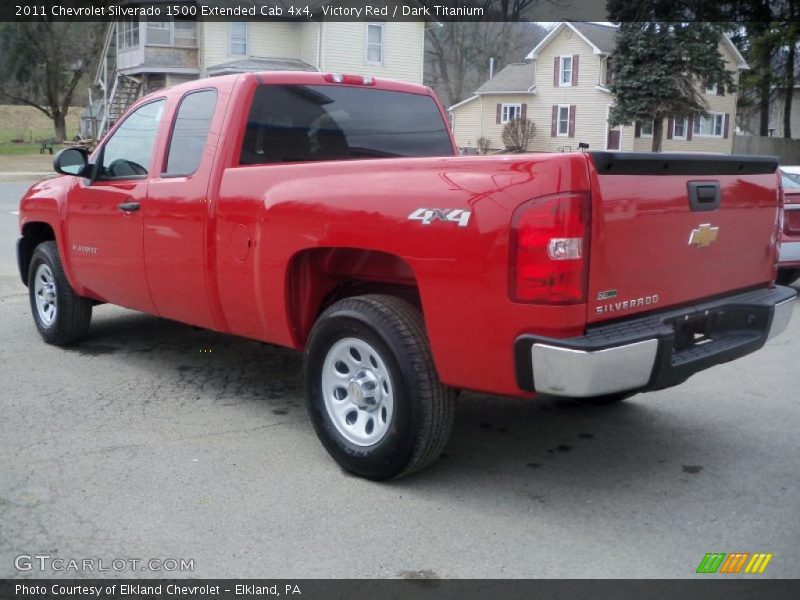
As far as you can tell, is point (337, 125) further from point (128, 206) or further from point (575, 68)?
point (575, 68)

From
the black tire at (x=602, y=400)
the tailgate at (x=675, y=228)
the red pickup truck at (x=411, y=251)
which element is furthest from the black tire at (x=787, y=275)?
the tailgate at (x=675, y=228)

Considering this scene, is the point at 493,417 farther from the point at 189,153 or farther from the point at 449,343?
the point at 189,153

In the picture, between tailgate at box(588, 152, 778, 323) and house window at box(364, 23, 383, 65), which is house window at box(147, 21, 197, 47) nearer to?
house window at box(364, 23, 383, 65)

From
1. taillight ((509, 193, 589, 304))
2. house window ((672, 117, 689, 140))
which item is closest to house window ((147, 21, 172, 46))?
house window ((672, 117, 689, 140))

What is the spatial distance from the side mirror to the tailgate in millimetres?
4023

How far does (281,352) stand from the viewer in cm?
705

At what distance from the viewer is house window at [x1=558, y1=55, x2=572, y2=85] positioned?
45750 mm

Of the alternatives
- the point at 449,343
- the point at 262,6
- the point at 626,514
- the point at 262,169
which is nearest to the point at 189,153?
the point at 262,169

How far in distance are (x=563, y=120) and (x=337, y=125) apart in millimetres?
42482

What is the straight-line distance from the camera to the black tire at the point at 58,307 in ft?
22.6

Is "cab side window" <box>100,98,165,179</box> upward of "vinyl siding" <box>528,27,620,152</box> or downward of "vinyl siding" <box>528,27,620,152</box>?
downward

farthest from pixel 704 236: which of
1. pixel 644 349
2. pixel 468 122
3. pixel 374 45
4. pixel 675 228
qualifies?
pixel 468 122
